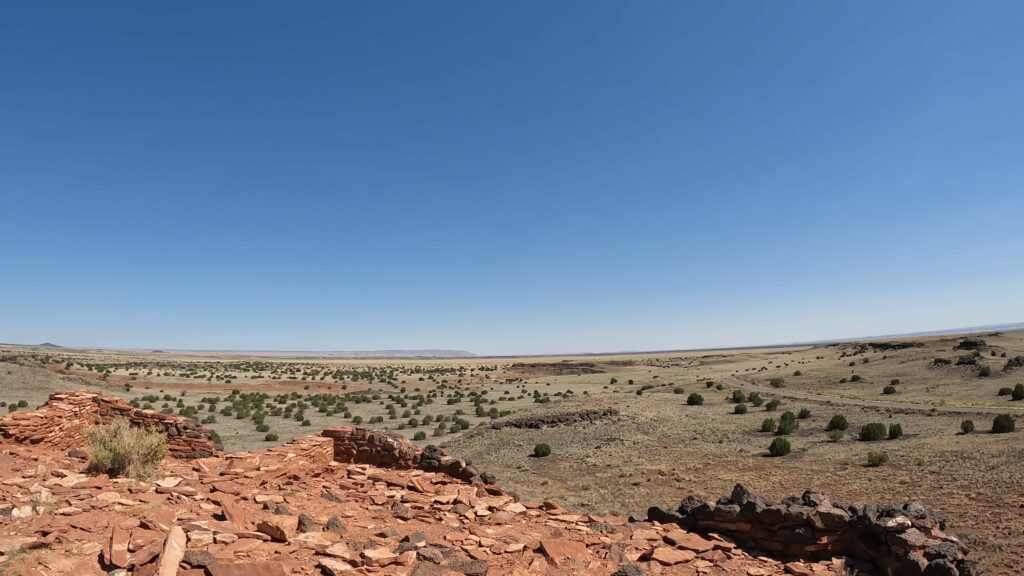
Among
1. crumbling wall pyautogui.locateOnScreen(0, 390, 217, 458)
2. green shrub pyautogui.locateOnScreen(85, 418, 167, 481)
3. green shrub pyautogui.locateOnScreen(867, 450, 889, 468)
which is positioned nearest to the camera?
green shrub pyautogui.locateOnScreen(85, 418, 167, 481)

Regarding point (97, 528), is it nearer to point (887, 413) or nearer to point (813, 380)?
point (887, 413)

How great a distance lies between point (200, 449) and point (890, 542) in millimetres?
16972

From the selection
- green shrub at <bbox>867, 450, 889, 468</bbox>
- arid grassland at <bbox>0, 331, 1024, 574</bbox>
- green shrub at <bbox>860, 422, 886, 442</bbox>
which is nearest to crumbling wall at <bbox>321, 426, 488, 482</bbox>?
arid grassland at <bbox>0, 331, 1024, 574</bbox>

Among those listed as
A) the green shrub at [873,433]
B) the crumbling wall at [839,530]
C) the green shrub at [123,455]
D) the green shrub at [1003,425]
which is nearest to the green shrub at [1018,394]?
the green shrub at [1003,425]

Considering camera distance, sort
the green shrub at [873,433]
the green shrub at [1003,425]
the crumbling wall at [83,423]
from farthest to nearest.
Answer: the green shrub at [873,433]
the green shrub at [1003,425]
the crumbling wall at [83,423]

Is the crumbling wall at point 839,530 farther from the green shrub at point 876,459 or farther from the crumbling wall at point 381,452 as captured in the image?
the green shrub at point 876,459

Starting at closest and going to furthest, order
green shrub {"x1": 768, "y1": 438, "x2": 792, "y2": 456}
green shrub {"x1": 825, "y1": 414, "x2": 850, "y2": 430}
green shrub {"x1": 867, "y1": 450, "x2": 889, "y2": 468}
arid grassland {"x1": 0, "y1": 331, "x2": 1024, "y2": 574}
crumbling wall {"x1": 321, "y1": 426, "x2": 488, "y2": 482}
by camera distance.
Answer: crumbling wall {"x1": 321, "y1": 426, "x2": 488, "y2": 482}, arid grassland {"x1": 0, "y1": 331, "x2": 1024, "y2": 574}, green shrub {"x1": 867, "y1": 450, "x2": 889, "y2": 468}, green shrub {"x1": 768, "y1": 438, "x2": 792, "y2": 456}, green shrub {"x1": 825, "y1": 414, "x2": 850, "y2": 430}

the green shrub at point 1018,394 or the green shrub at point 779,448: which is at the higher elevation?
the green shrub at point 1018,394

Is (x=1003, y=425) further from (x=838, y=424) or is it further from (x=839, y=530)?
(x=839, y=530)

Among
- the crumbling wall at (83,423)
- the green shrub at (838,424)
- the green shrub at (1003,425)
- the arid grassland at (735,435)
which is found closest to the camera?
the crumbling wall at (83,423)

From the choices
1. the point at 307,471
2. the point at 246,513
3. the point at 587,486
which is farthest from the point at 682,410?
the point at 246,513

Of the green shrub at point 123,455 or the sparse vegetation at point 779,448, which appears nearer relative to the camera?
the green shrub at point 123,455

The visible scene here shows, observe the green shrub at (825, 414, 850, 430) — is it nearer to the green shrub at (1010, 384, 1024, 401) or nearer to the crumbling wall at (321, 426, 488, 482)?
the green shrub at (1010, 384, 1024, 401)

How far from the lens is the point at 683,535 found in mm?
10031
